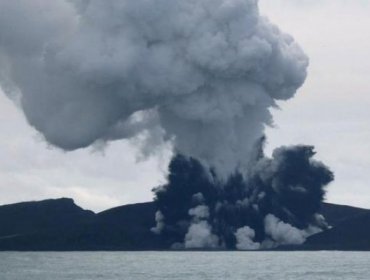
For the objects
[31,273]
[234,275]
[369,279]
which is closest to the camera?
[369,279]

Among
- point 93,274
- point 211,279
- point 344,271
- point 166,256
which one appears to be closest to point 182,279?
point 211,279

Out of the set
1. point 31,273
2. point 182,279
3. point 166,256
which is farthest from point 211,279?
point 166,256

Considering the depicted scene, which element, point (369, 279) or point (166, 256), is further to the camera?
point (166, 256)

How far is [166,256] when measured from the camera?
196375 millimetres

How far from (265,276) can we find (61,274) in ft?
85.1

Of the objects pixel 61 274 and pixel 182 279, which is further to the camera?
pixel 61 274

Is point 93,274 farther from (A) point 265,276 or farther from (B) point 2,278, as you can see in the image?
(A) point 265,276

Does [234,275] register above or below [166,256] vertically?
below

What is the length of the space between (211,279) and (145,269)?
28.4 meters

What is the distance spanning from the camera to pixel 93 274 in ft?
435

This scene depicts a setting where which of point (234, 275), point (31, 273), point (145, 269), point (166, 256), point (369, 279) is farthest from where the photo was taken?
point (166, 256)

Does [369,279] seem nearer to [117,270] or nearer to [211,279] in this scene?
[211,279]

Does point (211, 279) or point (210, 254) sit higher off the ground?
point (210, 254)

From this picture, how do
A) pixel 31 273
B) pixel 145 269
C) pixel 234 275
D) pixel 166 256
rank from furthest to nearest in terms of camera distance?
1. pixel 166 256
2. pixel 145 269
3. pixel 31 273
4. pixel 234 275
